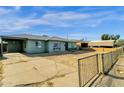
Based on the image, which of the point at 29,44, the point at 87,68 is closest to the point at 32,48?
the point at 29,44

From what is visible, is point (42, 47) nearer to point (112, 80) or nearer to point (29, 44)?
point (29, 44)

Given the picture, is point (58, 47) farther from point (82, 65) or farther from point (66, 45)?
point (82, 65)

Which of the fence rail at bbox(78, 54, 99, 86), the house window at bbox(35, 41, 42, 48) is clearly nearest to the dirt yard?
the fence rail at bbox(78, 54, 99, 86)

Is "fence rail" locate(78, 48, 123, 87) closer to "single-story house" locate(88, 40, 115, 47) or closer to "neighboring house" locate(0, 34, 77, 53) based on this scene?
"neighboring house" locate(0, 34, 77, 53)

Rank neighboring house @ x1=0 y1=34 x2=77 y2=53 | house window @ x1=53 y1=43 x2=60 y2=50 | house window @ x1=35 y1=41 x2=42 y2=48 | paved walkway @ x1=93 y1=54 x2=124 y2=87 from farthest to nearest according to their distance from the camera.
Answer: house window @ x1=53 y1=43 x2=60 y2=50 < house window @ x1=35 y1=41 x2=42 y2=48 < neighboring house @ x1=0 y1=34 x2=77 y2=53 < paved walkway @ x1=93 y1=54 x2=124 y2=87

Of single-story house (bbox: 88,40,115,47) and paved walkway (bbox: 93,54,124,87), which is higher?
single-story house (bbox: 88,40,115,47)

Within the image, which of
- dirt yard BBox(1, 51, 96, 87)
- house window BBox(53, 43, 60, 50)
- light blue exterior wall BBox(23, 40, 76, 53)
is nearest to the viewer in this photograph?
dirt yard BBox(1, 51, 96, 87)

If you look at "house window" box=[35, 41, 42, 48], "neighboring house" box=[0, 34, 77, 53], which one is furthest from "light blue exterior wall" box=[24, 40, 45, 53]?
"house window" box=[35, 41, 42, 48]

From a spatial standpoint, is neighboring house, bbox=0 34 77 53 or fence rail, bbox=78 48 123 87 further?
neighboring house, bbox=0 34 77 53

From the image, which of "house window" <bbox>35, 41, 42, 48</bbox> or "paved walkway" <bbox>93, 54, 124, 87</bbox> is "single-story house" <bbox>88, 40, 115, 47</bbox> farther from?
"paved walkway" <bbox>93, 54, 124, 87</bbox>

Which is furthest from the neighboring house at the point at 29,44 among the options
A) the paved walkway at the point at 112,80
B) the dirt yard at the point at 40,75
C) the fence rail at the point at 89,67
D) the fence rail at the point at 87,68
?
the paved walkway at the point at 112,80

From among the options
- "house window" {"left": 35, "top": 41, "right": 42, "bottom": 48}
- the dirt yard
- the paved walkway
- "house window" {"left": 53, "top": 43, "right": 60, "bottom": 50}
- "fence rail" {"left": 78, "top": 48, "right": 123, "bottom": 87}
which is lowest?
the dirt yard
